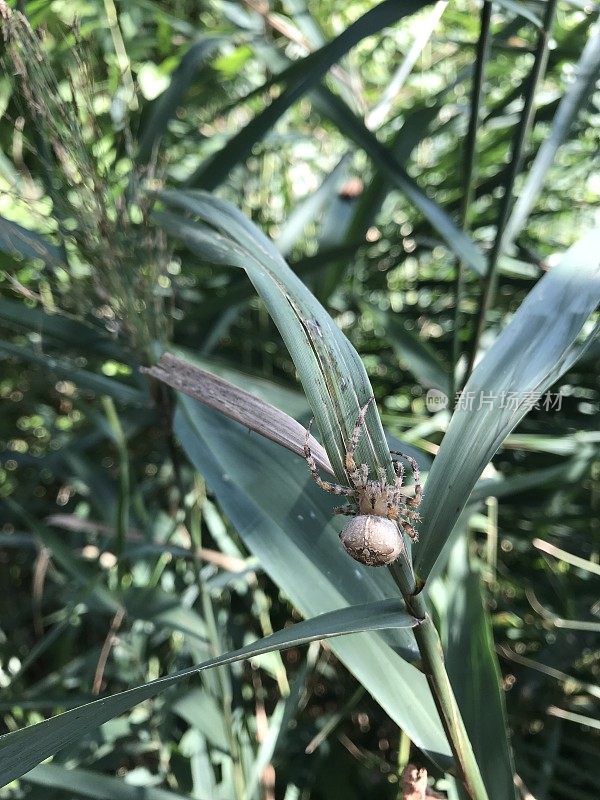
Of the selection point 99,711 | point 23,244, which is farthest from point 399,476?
point 23,244

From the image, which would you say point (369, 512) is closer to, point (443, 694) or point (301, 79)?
point (443, 694)

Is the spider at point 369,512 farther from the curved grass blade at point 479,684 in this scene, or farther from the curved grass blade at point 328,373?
the curved grass blade at point 479,684

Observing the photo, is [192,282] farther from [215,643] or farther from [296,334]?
[296,334]

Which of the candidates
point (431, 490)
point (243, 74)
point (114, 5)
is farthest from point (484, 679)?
point (243, 74)

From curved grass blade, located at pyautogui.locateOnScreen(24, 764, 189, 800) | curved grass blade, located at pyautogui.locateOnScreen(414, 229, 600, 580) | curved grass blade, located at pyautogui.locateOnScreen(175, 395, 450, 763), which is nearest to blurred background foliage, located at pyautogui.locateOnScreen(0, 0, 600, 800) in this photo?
curved grass blade, located at pyautogui.locateOnScreen(24, 764, 189, 800)

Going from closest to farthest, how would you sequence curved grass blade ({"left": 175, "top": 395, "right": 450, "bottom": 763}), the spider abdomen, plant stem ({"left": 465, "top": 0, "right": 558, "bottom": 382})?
the spider abdomen < curved grass blade ({"left": 175, "top": 395, "right": 450, "bottom": 763}) < plant stem ({"left": 465, "top": 0, "right": 558, "bottom": 382})

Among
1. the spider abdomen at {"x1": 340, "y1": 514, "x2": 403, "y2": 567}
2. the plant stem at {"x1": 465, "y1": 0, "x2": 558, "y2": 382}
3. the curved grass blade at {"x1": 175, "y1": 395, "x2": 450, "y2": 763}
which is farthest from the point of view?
the plant stem at {"x1": 465, "y1": 0, "x2": 558, "y2": 382}

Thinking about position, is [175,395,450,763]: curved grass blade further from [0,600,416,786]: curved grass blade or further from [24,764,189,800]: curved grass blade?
[24,764,189,800]: curved grass blade
